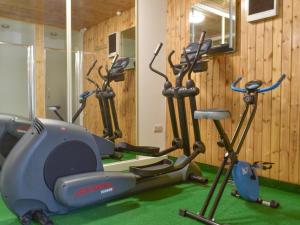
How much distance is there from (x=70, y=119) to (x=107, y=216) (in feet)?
5.99

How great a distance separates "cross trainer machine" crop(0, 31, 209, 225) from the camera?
196 cm

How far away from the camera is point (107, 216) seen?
2.29m

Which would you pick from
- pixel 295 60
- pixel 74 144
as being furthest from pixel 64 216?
pixel 295 60

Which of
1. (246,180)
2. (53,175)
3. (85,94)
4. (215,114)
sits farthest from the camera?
(85,94)

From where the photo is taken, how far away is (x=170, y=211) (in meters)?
2.38

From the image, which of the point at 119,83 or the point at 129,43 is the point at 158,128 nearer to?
the point at 119,83

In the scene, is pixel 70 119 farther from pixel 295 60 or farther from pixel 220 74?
pixel 295 60

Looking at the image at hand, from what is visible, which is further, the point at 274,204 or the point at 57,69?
the point at 57,69

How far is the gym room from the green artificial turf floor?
0.02 metres

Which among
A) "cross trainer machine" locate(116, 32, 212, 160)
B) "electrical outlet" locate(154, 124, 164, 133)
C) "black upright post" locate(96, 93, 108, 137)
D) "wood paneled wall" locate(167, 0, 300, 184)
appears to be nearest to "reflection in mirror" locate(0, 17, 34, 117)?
"black upright post" locate(96, 93, 108, 137)

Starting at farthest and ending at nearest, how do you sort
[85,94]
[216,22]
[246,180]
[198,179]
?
[85,94] < [216,22] < [198,179] < [246,180]

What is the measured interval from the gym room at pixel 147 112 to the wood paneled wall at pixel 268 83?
1 centimetres

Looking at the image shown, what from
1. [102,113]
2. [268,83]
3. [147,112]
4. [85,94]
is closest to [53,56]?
[85,94]

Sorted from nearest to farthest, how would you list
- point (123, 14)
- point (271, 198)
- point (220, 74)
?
point (271, 198)
point (220, 74)
point (123, 14)
